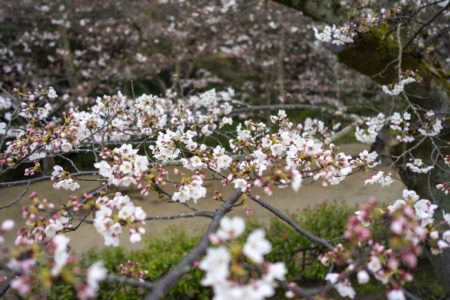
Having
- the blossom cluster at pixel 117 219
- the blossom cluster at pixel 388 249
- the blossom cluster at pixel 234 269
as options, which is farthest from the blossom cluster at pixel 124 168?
the blossom cluster at pixel 388 249

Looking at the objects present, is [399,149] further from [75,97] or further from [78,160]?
[75,97]

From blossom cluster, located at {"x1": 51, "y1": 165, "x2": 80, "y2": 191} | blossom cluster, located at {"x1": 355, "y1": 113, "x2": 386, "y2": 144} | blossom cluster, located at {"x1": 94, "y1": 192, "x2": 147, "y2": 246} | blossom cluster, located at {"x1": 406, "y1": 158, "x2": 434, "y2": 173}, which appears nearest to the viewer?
blossom cluster, located at {"x1": 94, "y1": 192, "x2": 147, "y2": 246}

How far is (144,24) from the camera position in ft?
28.7

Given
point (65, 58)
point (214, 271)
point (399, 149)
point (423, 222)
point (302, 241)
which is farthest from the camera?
point (65, 58)

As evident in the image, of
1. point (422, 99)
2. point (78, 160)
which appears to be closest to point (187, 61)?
point (78, 160)

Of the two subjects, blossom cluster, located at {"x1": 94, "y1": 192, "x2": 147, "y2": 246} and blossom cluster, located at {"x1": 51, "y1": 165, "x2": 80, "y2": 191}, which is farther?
blossom cluster, located at {"x1": 51, "y1": 165, "x2": 80, "y2": 191}

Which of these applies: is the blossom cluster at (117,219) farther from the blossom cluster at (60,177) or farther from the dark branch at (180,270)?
the blossom cluster at (60,177)

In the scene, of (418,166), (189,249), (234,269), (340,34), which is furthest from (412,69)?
(189,249)

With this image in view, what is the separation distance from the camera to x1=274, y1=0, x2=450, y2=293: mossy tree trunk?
3.06 metres

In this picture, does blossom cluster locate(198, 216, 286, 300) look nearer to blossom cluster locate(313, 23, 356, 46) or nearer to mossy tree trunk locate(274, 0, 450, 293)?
blossom cluster locate(313, 23, 356, 46)

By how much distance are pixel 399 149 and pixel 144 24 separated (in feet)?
25.0

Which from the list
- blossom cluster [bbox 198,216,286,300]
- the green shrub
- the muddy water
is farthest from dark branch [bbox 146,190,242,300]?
the green shrub

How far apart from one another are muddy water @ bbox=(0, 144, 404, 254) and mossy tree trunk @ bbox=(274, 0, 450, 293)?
0.93 m

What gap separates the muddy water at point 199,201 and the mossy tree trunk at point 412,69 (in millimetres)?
935
